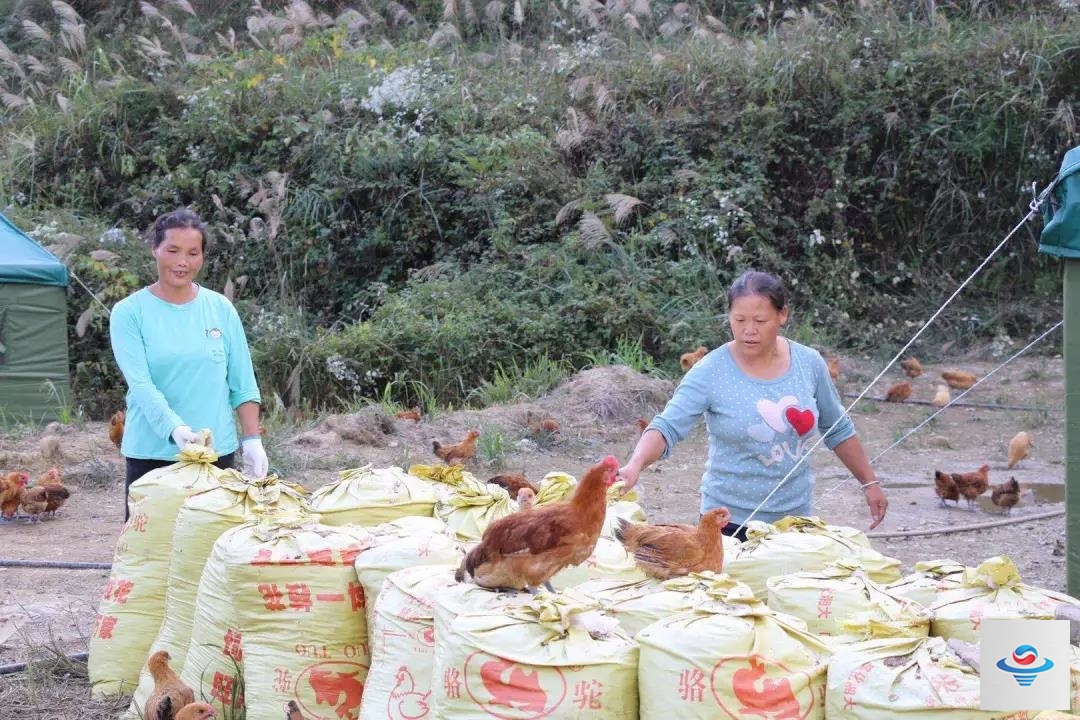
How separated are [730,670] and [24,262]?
10.1 m

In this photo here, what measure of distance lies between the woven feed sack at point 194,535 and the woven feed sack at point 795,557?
1.42 metres

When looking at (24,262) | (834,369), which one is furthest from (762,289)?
(24,262)

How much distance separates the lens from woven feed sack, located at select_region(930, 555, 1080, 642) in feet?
9.14

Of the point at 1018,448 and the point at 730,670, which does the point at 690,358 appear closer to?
the point at 1018,448

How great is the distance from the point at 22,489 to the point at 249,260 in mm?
7243

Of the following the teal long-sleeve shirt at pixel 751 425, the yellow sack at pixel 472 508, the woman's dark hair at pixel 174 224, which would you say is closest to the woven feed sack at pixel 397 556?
the yellow sack at pixel 472 508

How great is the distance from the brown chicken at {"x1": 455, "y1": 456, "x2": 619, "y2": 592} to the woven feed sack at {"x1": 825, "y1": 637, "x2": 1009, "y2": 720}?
0.75m

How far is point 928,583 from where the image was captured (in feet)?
10.3

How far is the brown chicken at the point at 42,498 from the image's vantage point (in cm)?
749

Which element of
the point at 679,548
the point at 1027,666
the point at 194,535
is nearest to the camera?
the point at 1027,666

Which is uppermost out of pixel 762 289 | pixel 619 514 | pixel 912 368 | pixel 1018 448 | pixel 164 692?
pixel 762 289

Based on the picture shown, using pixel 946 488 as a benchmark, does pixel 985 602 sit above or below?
above

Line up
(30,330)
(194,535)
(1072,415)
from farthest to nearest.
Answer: (30,330)
(1072,415)
(194,535)

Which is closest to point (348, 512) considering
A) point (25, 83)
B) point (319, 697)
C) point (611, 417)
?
point (319, 697)
